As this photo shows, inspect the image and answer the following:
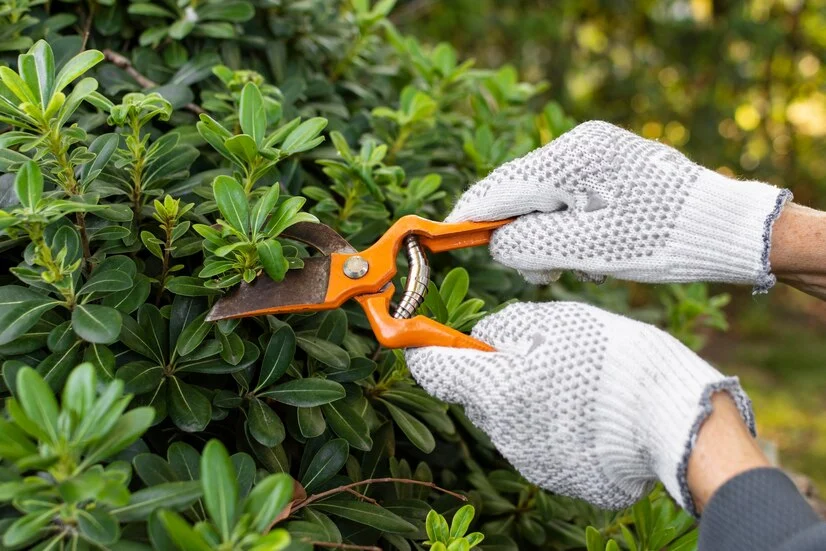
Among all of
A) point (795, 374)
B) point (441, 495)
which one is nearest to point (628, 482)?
point (441, 495)

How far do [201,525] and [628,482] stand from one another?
637 millimetres

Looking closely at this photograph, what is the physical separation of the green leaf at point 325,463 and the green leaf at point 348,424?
1.2 inches

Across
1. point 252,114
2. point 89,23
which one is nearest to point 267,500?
point 252,114

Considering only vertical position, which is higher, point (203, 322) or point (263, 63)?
point (263, 63)

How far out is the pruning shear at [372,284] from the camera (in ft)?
4.18

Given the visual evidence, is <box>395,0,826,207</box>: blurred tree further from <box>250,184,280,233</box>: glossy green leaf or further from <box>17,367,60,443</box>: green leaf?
<box>17,367,60,443</box>: green leaf

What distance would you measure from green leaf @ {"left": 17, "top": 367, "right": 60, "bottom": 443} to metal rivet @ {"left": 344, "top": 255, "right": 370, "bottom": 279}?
51cm

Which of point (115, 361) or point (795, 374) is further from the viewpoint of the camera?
point (795, 374)

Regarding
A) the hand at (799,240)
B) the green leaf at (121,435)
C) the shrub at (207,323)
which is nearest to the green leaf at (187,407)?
the shrub at (207,323)

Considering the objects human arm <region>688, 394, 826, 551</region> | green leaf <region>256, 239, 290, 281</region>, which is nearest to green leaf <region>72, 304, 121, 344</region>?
green leaf <region>256, 239, 290, 281</region>

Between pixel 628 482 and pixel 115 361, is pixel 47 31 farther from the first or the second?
pixel 628 482

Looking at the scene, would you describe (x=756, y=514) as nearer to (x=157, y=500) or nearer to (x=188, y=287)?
(x=157, y=500)

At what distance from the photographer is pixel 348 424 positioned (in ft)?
4.42

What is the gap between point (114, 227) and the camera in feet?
4.15
